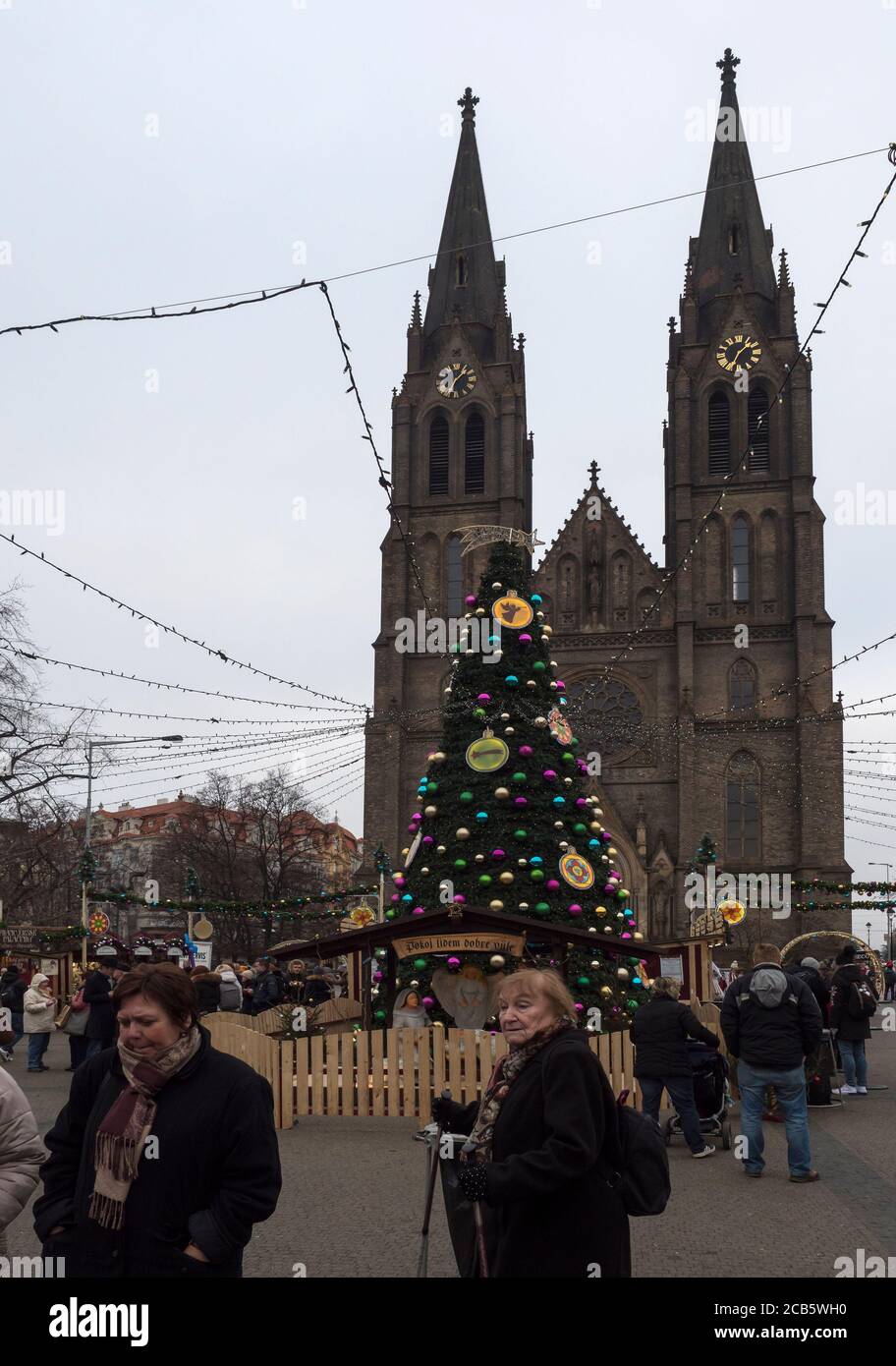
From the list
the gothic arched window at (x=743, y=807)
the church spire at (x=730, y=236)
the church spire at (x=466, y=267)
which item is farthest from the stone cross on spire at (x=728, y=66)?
the gothic arched window at (x=743, y=807)

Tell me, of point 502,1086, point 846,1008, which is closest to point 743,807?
point 846,1008

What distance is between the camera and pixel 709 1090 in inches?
425

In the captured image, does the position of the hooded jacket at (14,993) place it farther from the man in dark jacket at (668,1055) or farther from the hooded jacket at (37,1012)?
the man in dark jacket at (668,1055)

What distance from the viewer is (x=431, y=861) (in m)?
15.3

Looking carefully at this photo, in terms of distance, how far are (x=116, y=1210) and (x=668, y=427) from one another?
50.6 meters

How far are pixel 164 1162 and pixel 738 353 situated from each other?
164 feet

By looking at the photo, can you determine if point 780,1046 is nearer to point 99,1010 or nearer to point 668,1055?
point 668,1055

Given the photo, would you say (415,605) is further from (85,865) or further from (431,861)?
(431,861)

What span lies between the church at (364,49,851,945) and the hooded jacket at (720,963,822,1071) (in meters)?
34.5

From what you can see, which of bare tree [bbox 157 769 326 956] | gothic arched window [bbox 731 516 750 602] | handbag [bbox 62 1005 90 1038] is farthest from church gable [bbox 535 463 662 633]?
handbag [bbox 62 1005 90 1038]

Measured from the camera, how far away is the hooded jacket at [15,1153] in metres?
3.85

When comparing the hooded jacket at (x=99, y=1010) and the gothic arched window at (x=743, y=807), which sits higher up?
the gothic arched window at (x=743, y=807)

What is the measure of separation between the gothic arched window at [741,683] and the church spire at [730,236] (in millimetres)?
14416

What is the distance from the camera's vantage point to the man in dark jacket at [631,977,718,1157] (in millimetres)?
9805
